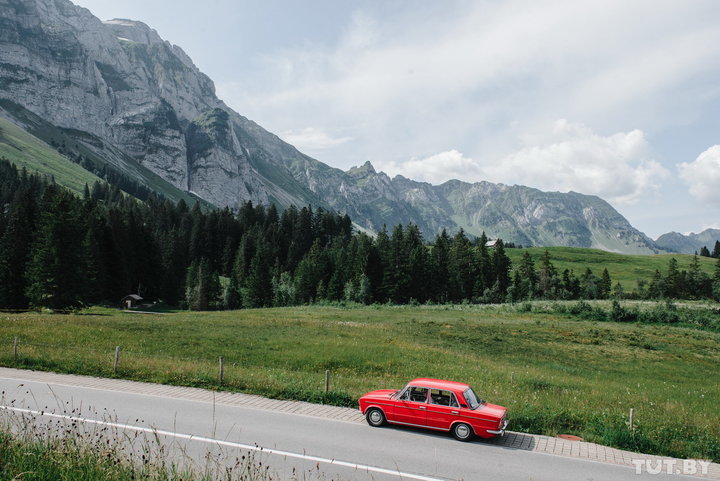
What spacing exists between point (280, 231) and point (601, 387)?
399ft

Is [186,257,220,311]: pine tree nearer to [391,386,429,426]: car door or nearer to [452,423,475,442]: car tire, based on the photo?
[391,386,429,426]: car door

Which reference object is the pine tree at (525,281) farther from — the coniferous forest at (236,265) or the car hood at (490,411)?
the car hood at (490,411)

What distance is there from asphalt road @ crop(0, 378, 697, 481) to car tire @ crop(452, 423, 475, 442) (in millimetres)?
250

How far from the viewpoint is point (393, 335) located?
148 feet

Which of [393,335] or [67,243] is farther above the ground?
[67,243]

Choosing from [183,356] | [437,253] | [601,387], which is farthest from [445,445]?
[437,253]

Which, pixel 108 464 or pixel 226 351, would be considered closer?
pixel 108 464

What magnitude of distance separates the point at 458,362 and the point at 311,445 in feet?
64.9

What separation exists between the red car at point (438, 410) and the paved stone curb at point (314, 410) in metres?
0.75

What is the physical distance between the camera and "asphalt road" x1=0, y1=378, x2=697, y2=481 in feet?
37.6

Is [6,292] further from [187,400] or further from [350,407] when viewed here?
[350,407]

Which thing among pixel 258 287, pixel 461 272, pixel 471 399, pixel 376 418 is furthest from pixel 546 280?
pixel 376 418

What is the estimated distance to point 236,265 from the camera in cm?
11906

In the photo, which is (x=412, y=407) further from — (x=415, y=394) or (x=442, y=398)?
(x=442, y=398)
